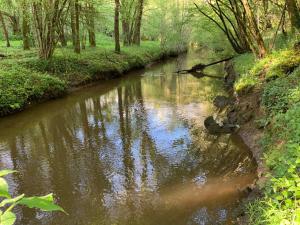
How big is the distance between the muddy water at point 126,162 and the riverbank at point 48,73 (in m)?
0.64

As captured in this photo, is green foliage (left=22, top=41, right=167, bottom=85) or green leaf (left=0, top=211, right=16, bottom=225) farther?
green foliage (left=22, top=41, right=167, bottom=85)

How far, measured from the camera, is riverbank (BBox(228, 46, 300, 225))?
3918mm

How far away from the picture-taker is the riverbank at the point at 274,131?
12.9 feet

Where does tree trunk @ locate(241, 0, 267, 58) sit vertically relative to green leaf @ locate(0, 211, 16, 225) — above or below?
above

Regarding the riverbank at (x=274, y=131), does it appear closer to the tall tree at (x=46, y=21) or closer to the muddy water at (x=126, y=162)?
the muddy water at (x=126, y=162)

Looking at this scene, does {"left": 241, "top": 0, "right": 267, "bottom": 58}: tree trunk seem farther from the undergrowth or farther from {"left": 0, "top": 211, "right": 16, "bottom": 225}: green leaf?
{"left": 0, "top": 211, "right": 16, "bottom": 225}: green leaf

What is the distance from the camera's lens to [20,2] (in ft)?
52.9

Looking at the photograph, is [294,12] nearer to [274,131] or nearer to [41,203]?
[274,131]

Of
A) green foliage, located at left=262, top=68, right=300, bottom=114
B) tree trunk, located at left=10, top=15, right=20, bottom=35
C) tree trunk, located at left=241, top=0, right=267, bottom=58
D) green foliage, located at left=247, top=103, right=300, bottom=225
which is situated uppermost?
tree trunk, located at left=10, top=15, right=20, bottom=35

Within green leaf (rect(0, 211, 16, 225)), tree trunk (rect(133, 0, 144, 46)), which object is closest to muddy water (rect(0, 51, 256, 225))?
green leaf (rect(0, 211, 16, 225))

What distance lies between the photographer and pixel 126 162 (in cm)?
801

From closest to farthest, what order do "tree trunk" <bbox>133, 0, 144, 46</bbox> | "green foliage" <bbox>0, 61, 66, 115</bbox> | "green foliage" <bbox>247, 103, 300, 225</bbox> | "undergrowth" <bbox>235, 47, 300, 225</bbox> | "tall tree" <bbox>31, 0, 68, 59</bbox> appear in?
1. "green foliage" <bbox>247, 103, 300, 225</bbox>
2. "undergrowth" <bbox>235, 47, 300, 225</bbox>
3. "green foliage" <bbox>0, 61, 66, 115</bbox>
4. "tall tree" <bbox>31, 0, 68, 59</bbox>
5. "tree trunk" <bbox>133, 0, 144, 46</bbox>

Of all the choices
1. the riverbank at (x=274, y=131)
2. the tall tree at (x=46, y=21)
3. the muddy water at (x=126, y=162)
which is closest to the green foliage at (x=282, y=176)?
the riverbank at (x=274, y=131)

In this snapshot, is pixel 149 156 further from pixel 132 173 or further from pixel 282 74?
pixel 282 74
